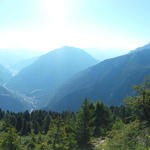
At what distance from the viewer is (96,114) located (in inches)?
1518

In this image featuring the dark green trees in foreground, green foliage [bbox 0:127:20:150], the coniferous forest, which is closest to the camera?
the coniferous forest

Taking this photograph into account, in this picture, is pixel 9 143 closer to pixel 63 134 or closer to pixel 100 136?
pixel 63 134

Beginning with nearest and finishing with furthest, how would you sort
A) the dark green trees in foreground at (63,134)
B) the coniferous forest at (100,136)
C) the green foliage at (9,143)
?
the coniferous forest at (100,136)
the green foliage at (9,143)
the dark green trees in foreground at (63,134)

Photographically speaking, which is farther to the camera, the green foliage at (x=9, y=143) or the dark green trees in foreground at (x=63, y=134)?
the dark green trees in foreground at (x=63, y=134)

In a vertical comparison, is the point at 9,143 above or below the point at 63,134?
above

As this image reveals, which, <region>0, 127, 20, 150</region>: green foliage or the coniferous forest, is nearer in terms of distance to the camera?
the coniferous forest

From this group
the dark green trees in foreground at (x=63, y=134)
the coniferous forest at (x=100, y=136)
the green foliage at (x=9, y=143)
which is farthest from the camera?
the dark green trees in foreground at (x=63, y=134)

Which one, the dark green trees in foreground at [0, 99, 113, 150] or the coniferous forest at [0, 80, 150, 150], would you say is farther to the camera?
the dark green trees in foreground at [0, 99, 113, 150]

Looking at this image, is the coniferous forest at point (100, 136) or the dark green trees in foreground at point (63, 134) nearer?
the coniferous forest at point (100, 136)

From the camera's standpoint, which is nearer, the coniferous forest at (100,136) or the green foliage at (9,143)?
the coniferous forest at (100,136)

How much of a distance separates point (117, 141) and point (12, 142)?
463 inches

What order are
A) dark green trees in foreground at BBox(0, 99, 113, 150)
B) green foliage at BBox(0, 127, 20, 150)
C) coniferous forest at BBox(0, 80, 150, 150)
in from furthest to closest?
dark green trees in foreground at BBox(0, 99, 113, 150)
green foliage at BBox(0, 127, 20, 150)
coniferous forest at BBox(0, 80, 150, 150)

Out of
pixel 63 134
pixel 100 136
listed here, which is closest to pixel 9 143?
pixel 63 134

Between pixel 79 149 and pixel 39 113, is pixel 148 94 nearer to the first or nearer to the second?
pixel 79 149
